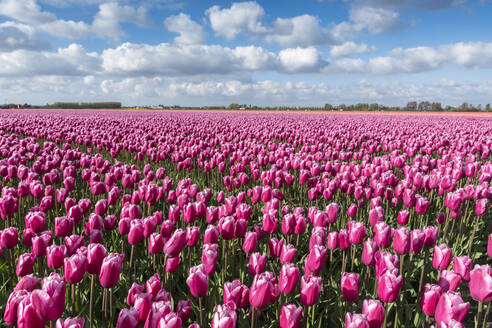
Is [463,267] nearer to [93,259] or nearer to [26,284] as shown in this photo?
[93,259]

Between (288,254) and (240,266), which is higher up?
(288,254)

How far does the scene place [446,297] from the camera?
1853mm

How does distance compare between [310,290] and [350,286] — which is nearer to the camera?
[310,290]

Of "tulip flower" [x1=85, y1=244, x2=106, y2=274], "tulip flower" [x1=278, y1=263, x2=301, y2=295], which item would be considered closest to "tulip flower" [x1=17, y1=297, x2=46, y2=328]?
"tulip flower" [x1=85, y1=244, x2=106, y2=274]

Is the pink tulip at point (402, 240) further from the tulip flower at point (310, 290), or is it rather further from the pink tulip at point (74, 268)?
the pink tulip at point (74, 268)

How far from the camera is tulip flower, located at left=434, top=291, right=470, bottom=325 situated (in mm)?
1841

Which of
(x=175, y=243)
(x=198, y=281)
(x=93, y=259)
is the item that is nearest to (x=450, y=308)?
(x=198, y=281)

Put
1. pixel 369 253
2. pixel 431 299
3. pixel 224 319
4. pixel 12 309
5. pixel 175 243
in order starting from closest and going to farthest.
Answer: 1. pixel 224 319
2. pixel 12 309
3. pixel 431 299
4. pixel 175 243
5. pixel 369 253

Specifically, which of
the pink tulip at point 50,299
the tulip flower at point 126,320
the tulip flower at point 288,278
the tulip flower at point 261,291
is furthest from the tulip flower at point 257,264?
the pink tulip at point 50,299

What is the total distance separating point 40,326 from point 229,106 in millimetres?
97528

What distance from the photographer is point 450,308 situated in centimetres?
184

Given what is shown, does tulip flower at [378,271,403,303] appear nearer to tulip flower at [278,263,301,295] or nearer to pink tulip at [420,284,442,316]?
pink tulip at [420,284,442,316]

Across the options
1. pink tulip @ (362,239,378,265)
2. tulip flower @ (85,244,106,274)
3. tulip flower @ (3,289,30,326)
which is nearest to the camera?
tulip flower @ (3,289,30,326)

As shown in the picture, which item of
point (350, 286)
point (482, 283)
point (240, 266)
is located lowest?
point (240, 266)
